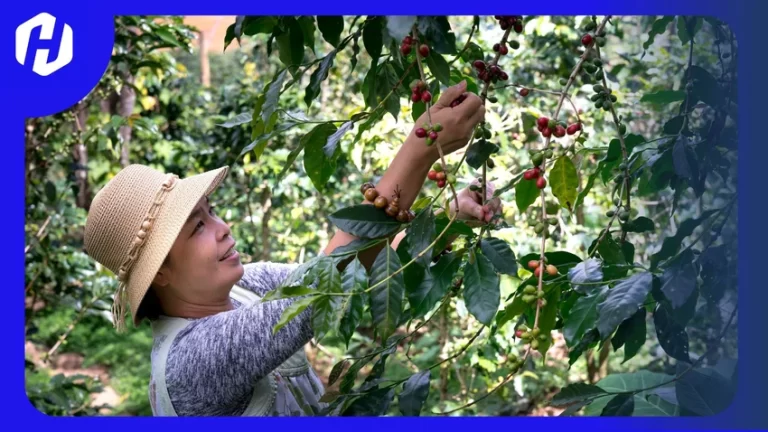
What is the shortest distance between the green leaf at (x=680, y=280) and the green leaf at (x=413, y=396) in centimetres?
22

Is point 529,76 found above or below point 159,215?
above

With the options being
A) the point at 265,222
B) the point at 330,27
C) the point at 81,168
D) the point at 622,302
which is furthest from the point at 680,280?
the point at 265,222

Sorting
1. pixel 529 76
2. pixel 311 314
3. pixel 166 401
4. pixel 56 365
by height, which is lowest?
pixel 56 365

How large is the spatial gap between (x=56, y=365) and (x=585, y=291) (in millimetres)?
2938

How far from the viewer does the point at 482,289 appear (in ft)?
2.18

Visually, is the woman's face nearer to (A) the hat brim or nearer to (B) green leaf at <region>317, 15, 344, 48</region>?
(A) the hat brim

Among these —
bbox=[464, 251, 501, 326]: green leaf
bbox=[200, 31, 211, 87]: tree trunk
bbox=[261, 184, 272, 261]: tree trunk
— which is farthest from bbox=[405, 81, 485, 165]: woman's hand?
bbox=[200, 31, 211, 87]: tree trunk

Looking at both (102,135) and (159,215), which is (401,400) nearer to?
(159,215)

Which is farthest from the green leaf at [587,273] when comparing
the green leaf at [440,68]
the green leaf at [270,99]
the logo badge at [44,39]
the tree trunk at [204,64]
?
the tree trunk at [204,64]

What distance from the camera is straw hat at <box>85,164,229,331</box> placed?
868 mm

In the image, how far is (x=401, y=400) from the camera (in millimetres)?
727

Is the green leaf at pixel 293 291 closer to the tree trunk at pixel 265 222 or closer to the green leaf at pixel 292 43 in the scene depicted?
the green leaf at pixel 292 43

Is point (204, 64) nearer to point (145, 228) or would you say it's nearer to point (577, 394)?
point (145, 228)

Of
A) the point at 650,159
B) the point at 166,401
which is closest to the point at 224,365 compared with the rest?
the point at 166,401
